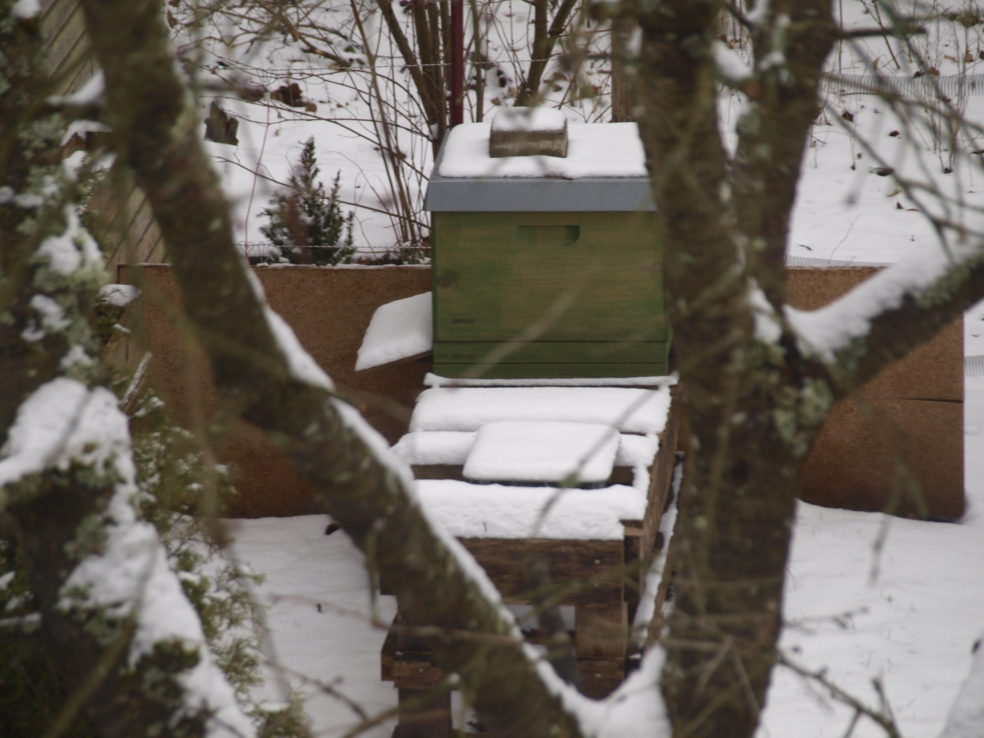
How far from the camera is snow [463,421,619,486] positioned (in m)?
3.05

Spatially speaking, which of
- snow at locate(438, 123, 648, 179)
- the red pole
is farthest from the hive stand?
the red pole

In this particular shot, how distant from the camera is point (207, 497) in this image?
1031 millimetres

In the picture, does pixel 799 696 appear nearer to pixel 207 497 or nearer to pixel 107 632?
pixel 107 632

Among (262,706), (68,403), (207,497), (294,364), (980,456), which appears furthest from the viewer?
(980,456)

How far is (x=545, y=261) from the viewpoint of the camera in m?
3.79

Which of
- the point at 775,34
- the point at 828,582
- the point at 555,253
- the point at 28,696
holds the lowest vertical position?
the point at 828,582

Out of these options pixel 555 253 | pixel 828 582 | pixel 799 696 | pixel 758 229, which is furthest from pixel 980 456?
pixel 758 229

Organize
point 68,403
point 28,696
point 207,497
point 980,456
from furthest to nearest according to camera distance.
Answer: point 980,456, point 28,696, point 68,403, point 207,497

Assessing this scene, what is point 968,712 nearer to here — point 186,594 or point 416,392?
point 186,594

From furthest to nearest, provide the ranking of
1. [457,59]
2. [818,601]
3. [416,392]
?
[457,59]
[416,392]
[818,601]

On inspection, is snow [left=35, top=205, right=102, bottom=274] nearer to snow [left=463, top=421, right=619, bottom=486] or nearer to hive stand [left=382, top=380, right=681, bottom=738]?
hive stand [left=382, top=380, right=681, bottom=738]

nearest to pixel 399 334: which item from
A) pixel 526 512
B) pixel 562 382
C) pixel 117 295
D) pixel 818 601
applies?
pixel 562 382

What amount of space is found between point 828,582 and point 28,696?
3.14 metres

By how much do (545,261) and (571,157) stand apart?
0.42m
